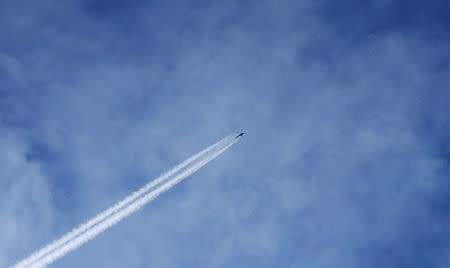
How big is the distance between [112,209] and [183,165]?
79.5 ft

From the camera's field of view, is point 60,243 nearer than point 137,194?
Yes

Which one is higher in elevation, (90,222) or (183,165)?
(183,165)

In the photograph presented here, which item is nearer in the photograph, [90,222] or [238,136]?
[90,222]

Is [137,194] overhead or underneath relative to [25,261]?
overhead

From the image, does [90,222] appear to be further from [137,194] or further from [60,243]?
[137,194]

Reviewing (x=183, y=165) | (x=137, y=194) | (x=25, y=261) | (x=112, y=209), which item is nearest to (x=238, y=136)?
(x=183, y=165)

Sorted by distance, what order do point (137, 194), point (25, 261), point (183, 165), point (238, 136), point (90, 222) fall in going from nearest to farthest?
point (25, 261) → point (90, 222) → point (137, 194) → point (183, 165) → point (238, 136)

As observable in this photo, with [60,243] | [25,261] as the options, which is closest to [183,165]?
[60,243]

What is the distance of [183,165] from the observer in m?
84.5

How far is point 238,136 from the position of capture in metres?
105

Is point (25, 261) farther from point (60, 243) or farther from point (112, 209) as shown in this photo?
point (112, 209)

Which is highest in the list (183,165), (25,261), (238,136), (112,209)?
(238,136)

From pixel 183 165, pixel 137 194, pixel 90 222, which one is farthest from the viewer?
pixel 183 165

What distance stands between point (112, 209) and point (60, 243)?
13.3 m
